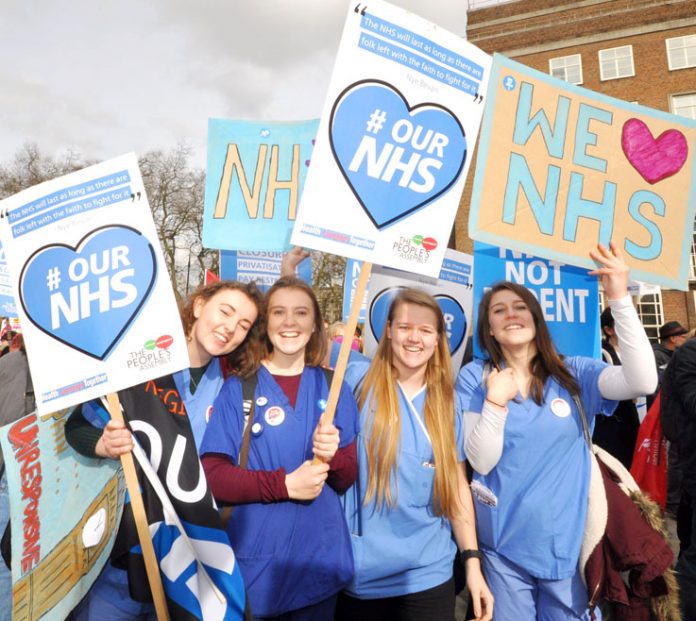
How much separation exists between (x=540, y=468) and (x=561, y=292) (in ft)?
4.39

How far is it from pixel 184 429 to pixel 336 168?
3.74 feet

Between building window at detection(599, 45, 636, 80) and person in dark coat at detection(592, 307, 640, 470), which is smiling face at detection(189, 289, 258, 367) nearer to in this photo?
person in dark coat at detection(592, 307, 640, 470)

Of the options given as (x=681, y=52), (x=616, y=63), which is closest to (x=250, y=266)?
(x=616, y=63)

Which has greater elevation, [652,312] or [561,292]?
[561,292]

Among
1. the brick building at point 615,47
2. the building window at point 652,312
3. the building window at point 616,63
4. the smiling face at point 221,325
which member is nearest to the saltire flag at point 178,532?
the smiling face at point 221,325

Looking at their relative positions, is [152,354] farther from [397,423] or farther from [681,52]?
[681,52]

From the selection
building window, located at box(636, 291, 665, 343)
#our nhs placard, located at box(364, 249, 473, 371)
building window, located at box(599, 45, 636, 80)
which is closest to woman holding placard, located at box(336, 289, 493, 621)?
#our nhs placard, located at box(364, 249, 473, 371)

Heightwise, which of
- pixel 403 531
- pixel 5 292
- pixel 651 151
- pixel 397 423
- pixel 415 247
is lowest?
pixel 403 531

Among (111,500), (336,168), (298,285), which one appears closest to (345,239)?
(336,168)

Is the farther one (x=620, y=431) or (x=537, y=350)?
(x=620, y=431)

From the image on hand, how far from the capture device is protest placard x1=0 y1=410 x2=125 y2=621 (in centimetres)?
166

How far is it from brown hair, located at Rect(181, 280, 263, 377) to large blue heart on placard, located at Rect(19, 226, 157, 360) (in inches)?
19.9

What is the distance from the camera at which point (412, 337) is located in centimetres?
214

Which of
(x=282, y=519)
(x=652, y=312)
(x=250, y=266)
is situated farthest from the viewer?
(x=652, y=312)
